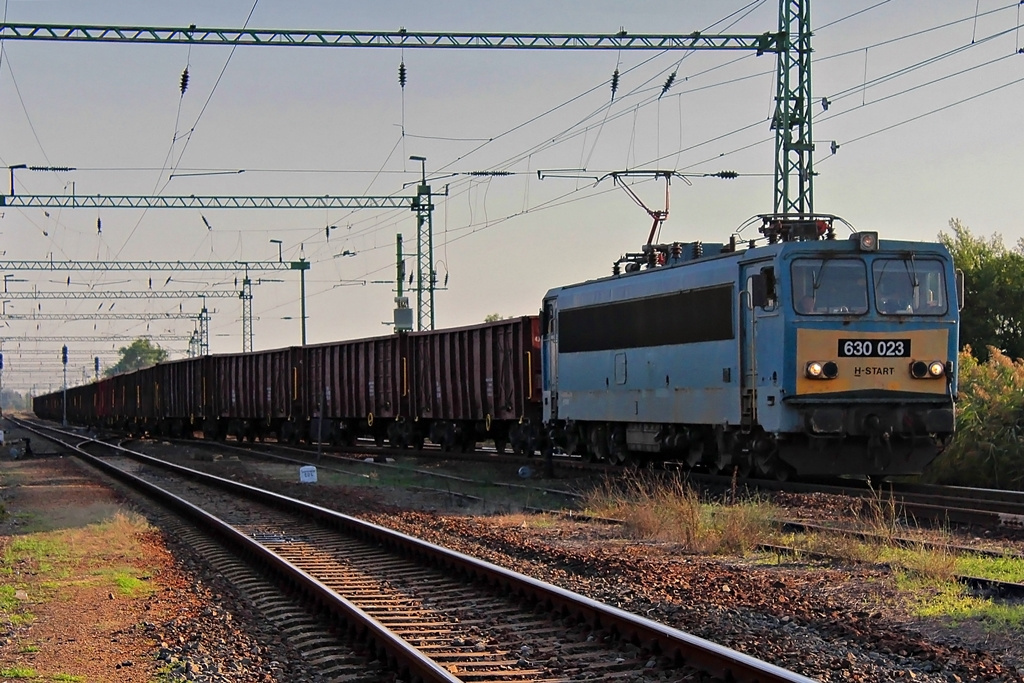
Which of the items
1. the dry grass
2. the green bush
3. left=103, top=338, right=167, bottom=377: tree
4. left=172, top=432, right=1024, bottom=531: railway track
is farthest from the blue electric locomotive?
left=103, top=338, right=167, bottom=377: tree

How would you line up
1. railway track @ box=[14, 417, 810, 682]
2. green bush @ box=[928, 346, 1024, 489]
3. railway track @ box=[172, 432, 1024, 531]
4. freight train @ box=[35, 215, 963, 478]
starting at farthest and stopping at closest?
1. green bush @ box=[928, 346, 1024, 489]
2. freight train @ box=[35, 215, 963, 478]
3. railway track @ box=[172, 432, 1024, 531]
4. railway track @ box=[14, 417, 810, 682]

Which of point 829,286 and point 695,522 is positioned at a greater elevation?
point 829,286

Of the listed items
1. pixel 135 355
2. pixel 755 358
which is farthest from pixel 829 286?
pixel 135 355

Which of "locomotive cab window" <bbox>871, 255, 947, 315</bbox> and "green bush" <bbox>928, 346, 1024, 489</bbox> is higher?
"locomotive cab window" <bbox>871, 255, 947, 315</bbox>

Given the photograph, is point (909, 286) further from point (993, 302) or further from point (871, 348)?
point (993, 302)

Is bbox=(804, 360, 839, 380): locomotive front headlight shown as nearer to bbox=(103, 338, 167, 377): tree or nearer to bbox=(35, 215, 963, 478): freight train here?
bbox=(35, 215, 963, 478): freight train

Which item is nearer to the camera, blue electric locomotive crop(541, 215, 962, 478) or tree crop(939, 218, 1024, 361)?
blue electric locomotive crop(541, 215, 962, 478)

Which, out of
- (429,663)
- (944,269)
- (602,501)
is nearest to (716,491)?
(602,501)

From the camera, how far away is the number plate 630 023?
15.7 m

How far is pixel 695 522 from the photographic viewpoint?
41.2 feet

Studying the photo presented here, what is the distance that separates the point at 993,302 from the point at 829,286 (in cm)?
2232

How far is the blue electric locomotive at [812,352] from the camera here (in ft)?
51.1

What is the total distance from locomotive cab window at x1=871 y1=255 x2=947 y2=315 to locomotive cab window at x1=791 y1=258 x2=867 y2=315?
21cm

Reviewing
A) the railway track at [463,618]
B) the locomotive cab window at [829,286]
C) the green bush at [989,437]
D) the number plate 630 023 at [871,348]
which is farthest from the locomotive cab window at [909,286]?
the railway track at [463,618]
